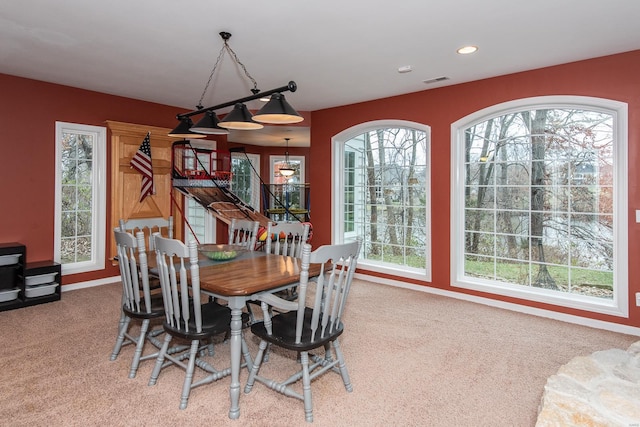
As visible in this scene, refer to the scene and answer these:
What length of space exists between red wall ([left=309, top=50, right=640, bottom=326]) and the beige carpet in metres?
0.97

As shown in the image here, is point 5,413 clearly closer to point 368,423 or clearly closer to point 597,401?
point 368,423

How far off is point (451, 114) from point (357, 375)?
11.5ft

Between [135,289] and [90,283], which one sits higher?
[135,289]

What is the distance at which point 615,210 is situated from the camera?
376 cm

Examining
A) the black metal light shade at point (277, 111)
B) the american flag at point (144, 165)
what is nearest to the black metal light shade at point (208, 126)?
the black metal light shade at point (277, 111)

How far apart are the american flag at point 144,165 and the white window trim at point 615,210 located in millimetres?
4235

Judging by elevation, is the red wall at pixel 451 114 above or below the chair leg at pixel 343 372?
above

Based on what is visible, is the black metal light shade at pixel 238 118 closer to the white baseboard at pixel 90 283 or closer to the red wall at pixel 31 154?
the red wall at pixel 31 154

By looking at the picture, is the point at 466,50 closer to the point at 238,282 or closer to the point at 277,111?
the point at 277,111

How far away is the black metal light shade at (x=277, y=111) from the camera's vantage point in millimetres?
2760

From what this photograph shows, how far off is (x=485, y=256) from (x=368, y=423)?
3170 mm

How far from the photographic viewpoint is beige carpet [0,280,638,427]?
2.26m

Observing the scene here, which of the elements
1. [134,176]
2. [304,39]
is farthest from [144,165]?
[304,39]

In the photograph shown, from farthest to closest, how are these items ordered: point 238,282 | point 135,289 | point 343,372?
point 135,289, point 343,372, point 238,282
